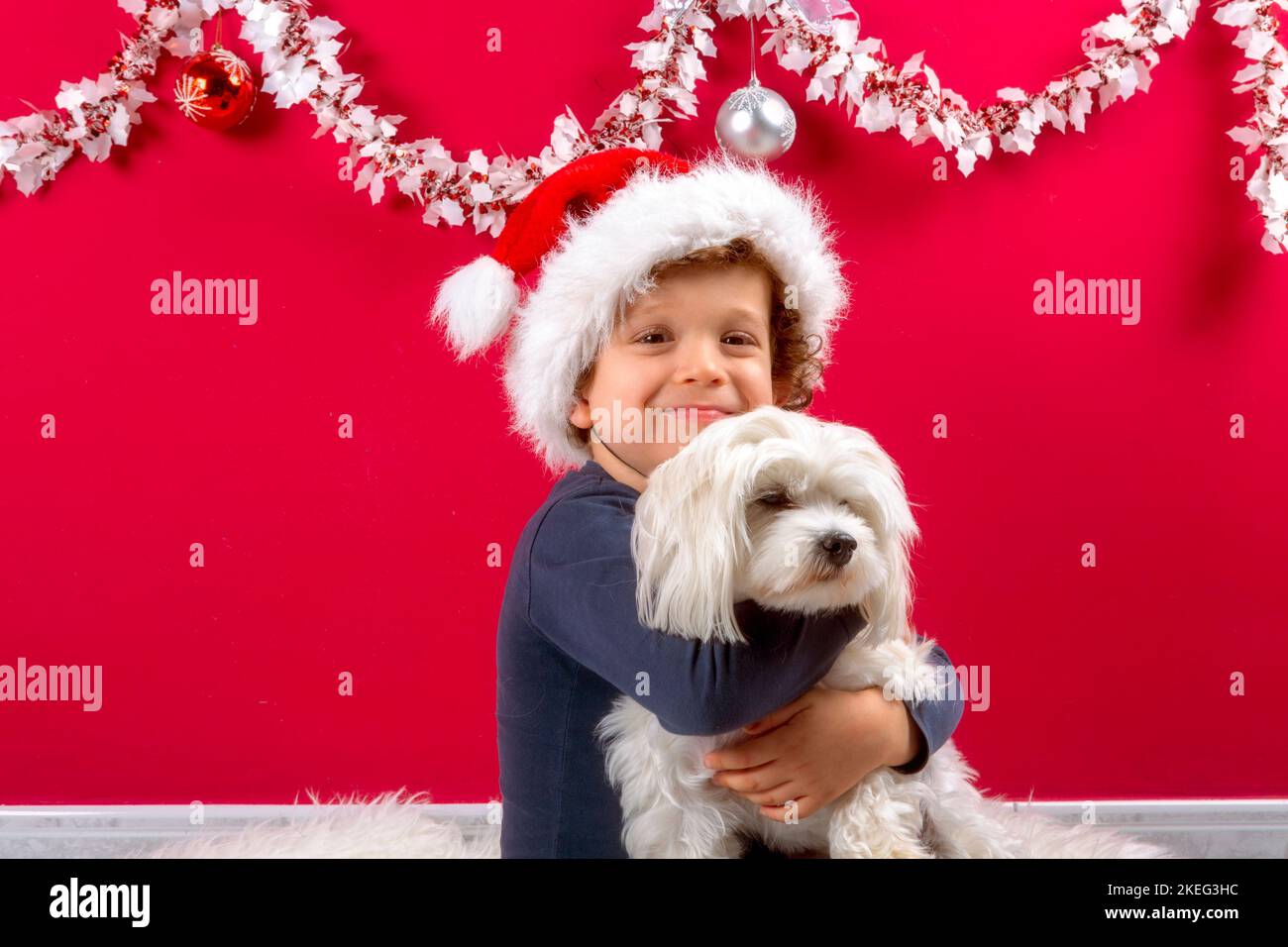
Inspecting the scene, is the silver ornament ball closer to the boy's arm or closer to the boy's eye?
the boy's eye

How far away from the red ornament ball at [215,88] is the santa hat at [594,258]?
92cm

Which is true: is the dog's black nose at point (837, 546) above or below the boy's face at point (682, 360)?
below

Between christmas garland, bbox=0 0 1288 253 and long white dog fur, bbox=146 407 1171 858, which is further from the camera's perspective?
christmas garland, bbox=0 0 1288 253

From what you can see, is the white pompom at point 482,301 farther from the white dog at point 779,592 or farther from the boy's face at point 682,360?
the white dog at point 779,592

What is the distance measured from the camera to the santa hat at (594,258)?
1.32m

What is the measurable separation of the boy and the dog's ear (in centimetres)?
3

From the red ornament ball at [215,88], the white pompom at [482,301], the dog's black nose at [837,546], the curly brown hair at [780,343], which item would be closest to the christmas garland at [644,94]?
the red ornament ball at [215,88]

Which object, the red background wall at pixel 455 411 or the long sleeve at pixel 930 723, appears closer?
the long sleeve at pixel 930 723

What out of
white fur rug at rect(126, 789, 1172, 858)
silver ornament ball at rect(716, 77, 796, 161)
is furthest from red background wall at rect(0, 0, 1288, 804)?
white fur rug at rect(126, 789, 1172, 858)

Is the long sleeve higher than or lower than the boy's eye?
lower

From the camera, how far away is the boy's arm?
3.43 feet

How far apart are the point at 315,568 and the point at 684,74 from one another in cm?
134

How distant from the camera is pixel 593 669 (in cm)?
118
